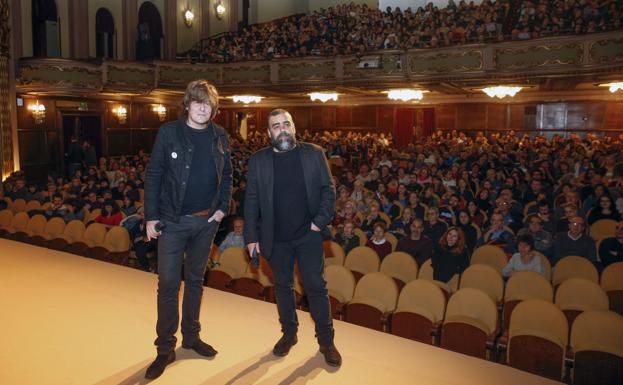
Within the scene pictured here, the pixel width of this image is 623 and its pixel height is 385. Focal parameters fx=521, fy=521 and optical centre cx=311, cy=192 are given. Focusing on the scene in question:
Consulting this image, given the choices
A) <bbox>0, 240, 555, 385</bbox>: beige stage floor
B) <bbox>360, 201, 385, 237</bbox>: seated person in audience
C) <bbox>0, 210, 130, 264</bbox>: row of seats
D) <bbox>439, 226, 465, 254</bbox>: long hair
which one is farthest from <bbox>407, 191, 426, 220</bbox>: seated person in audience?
<bbox>0, 240, 555, 385</bbox>: beige stage floor

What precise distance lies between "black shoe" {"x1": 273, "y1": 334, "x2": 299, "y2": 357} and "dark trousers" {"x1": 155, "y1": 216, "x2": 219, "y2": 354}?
54cm

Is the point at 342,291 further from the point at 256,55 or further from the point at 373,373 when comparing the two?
the point at 256,55

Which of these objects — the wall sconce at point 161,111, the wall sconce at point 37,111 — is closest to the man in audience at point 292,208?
the wall sconce at point 37,111

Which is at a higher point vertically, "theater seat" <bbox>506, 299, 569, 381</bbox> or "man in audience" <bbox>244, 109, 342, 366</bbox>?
"man in audience" <bbox>244, 109, 342, 366</bbox>

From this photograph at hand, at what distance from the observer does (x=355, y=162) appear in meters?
15.5

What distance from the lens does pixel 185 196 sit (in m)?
2.59

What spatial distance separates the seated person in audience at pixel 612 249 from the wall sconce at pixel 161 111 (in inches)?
643

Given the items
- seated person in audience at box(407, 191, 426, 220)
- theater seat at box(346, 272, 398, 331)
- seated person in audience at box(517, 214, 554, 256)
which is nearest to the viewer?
theater seat at box(346, 272, 398, 331)

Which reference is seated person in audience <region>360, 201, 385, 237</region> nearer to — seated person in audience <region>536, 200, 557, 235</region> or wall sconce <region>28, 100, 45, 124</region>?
seated person in audience <region>536, 200, 557, 235</region>

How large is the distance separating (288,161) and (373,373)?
1.18 metres

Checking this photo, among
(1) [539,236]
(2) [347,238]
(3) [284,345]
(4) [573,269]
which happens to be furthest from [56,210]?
(4) [573,269]

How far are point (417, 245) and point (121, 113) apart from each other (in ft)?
46.5

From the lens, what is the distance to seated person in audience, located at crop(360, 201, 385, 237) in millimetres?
7555

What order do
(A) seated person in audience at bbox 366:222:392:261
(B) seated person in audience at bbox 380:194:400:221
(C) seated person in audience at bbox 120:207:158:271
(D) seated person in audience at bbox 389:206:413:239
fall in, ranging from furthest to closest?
(B) seated person in audience at bbox 380:194:400:221 → (D) seated person in audience at bbox 389:206:413:239 → (C) seated person in audience at bbox 120:207:158:271 → (A) seated person in audience at bbox 366:222:392:261
